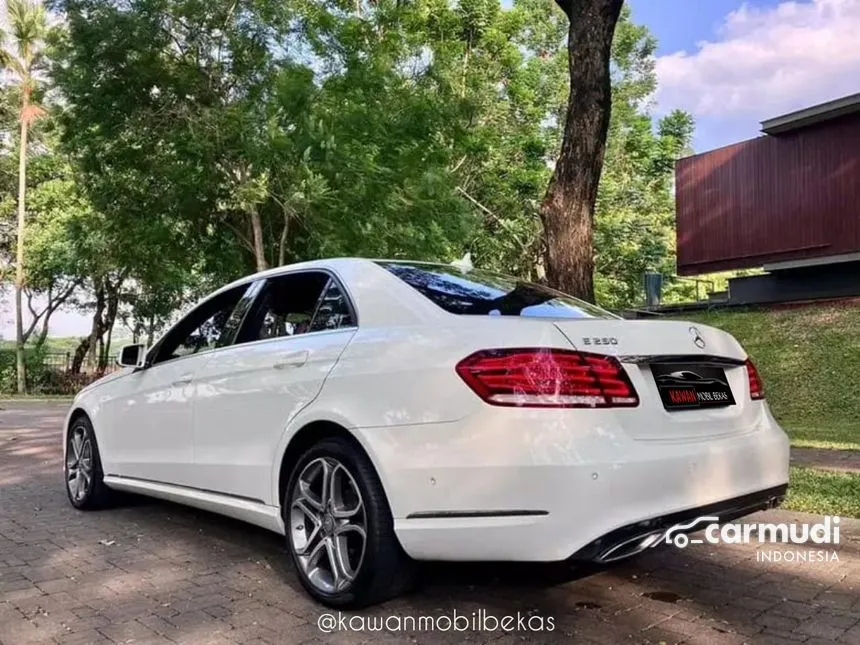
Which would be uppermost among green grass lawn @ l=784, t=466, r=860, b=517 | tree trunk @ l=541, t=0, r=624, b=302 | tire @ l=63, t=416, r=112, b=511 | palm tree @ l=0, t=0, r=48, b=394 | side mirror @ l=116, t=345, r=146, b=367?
palm tree @ l=0, t=0, r=48, b=394

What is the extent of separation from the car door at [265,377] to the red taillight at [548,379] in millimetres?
854

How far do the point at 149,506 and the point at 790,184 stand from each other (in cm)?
1908

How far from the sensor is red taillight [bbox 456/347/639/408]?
2816 millimetres

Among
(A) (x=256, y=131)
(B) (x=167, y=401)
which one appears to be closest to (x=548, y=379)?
(B) (x=167, y=401)

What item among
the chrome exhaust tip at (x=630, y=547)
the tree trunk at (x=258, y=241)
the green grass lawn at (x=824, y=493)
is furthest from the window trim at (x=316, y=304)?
the tree trunk at (x=258, y=241)

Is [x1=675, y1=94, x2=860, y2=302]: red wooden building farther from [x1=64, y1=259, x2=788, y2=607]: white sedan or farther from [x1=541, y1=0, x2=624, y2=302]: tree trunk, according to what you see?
[x1=64, y1=259, x2=788, y2=607]: white sedan

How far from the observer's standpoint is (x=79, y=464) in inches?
223

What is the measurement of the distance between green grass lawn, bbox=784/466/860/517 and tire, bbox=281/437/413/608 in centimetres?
328

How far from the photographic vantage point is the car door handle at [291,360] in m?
3.65

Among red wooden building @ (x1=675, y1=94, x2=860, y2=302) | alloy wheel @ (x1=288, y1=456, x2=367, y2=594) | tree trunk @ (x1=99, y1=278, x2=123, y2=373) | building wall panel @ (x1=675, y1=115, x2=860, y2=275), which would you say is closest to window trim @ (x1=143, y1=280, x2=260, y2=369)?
alloy wheel @ (x1=288, y1=456, x2=367, y2=594)

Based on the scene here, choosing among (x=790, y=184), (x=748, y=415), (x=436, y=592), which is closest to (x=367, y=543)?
(x=436, y=592)

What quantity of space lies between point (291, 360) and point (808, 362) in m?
14.1

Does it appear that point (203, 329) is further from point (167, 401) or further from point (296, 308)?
point (296, 308)

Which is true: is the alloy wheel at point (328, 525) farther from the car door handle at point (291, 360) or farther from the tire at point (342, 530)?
the car door handle at point (291, 360)
